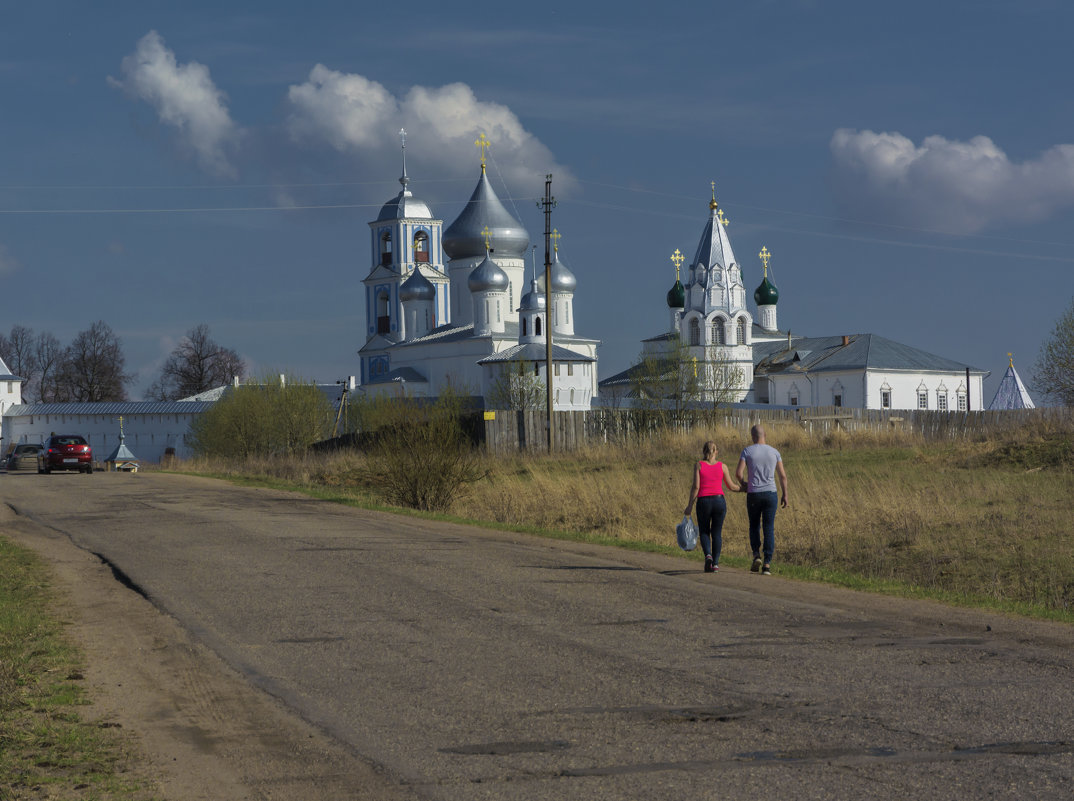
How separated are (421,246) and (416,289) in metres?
7.88

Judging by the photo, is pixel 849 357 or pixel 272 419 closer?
pixel 272 419

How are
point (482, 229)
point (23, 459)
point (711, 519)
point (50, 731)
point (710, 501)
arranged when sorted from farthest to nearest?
point (482, 229) < point (23, 459) < point (711, 519) < point (710, 501) < point (50, 731)

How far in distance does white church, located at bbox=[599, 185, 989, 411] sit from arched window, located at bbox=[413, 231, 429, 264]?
654 inches

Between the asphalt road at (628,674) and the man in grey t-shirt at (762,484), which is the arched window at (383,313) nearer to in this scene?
the asphalt road at (628,674)

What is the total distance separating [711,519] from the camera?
522 inches

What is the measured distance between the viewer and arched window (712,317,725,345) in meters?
91.2

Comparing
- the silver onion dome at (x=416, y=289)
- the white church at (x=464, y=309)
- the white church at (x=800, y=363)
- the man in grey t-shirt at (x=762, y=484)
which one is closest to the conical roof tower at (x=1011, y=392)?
the white church at (x=800, y=363)

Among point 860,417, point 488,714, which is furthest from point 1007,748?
point 860,417

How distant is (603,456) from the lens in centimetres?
3600

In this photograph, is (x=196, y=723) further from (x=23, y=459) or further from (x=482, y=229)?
(x=482, y=229)

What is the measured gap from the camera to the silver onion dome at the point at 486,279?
8194 cm

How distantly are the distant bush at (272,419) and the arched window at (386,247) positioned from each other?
42935 millimetres

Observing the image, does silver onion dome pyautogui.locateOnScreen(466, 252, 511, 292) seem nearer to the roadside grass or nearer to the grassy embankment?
the grassy embankment

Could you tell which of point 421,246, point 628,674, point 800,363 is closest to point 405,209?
point 421,246
